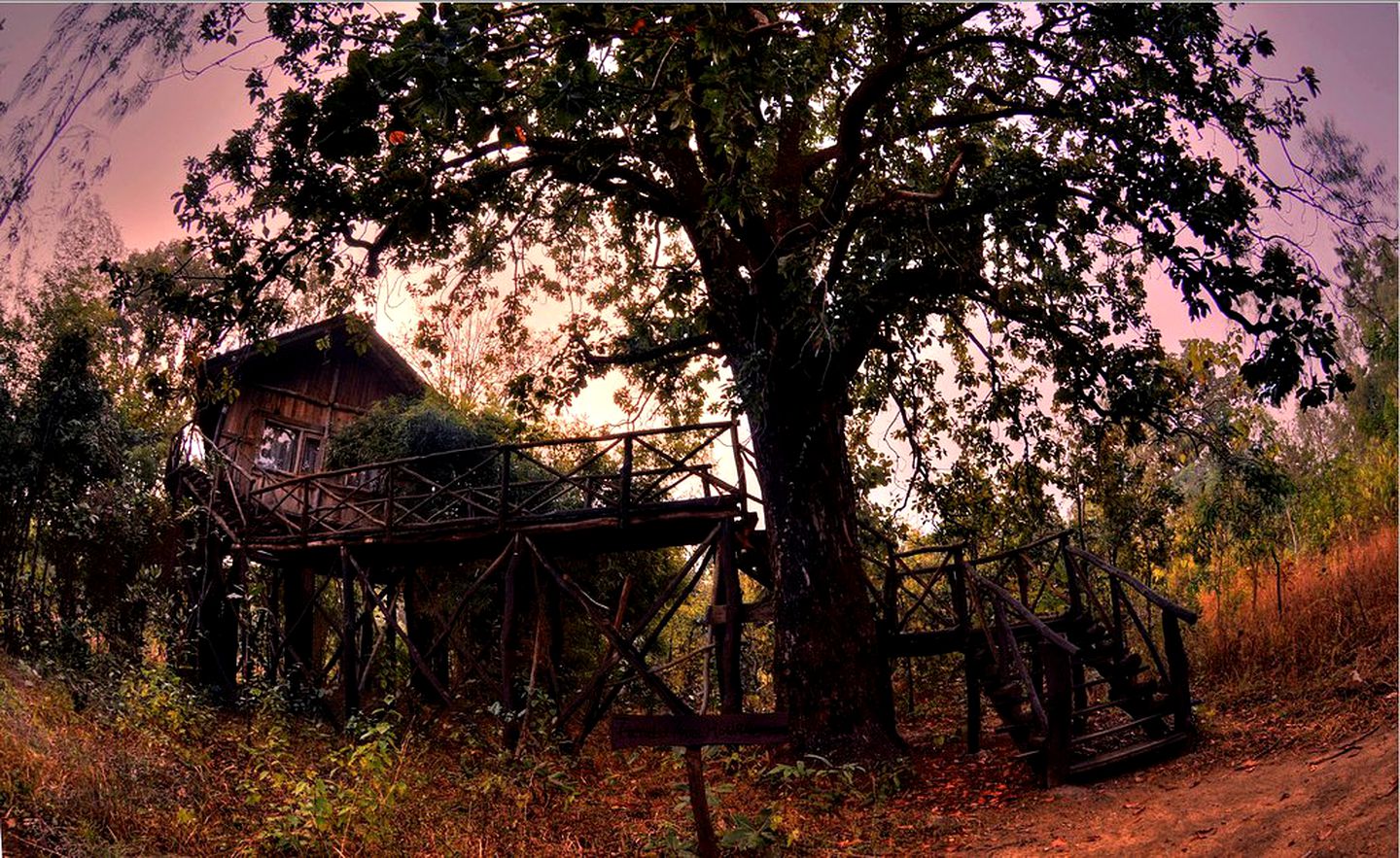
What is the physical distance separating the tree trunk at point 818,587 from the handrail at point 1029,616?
1.31m

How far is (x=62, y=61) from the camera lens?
22.2ft

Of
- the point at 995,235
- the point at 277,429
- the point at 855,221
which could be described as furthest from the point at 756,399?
the point at 277,429

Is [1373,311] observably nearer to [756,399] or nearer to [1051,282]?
[1051,282]

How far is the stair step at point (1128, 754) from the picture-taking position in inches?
318

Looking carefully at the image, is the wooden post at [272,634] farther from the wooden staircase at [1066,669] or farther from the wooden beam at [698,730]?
the wooden staircase at [1066,669]

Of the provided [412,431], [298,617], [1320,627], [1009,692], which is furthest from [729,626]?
[298,617]

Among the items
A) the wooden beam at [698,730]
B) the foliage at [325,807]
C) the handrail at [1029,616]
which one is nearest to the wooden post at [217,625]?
the foliage at [325,807]

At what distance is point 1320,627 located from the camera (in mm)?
10070

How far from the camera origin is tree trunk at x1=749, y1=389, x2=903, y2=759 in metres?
9.42

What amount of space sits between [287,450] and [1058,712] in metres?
15.7

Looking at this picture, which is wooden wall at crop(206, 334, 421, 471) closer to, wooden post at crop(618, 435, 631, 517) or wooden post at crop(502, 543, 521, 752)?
wooden post at crop(502, 543, 521, 752)

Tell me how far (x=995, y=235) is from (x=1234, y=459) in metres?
3.74

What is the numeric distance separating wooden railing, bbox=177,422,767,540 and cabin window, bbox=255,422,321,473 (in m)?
0.78

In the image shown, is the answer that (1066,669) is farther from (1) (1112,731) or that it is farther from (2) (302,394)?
(2) (302,394)
